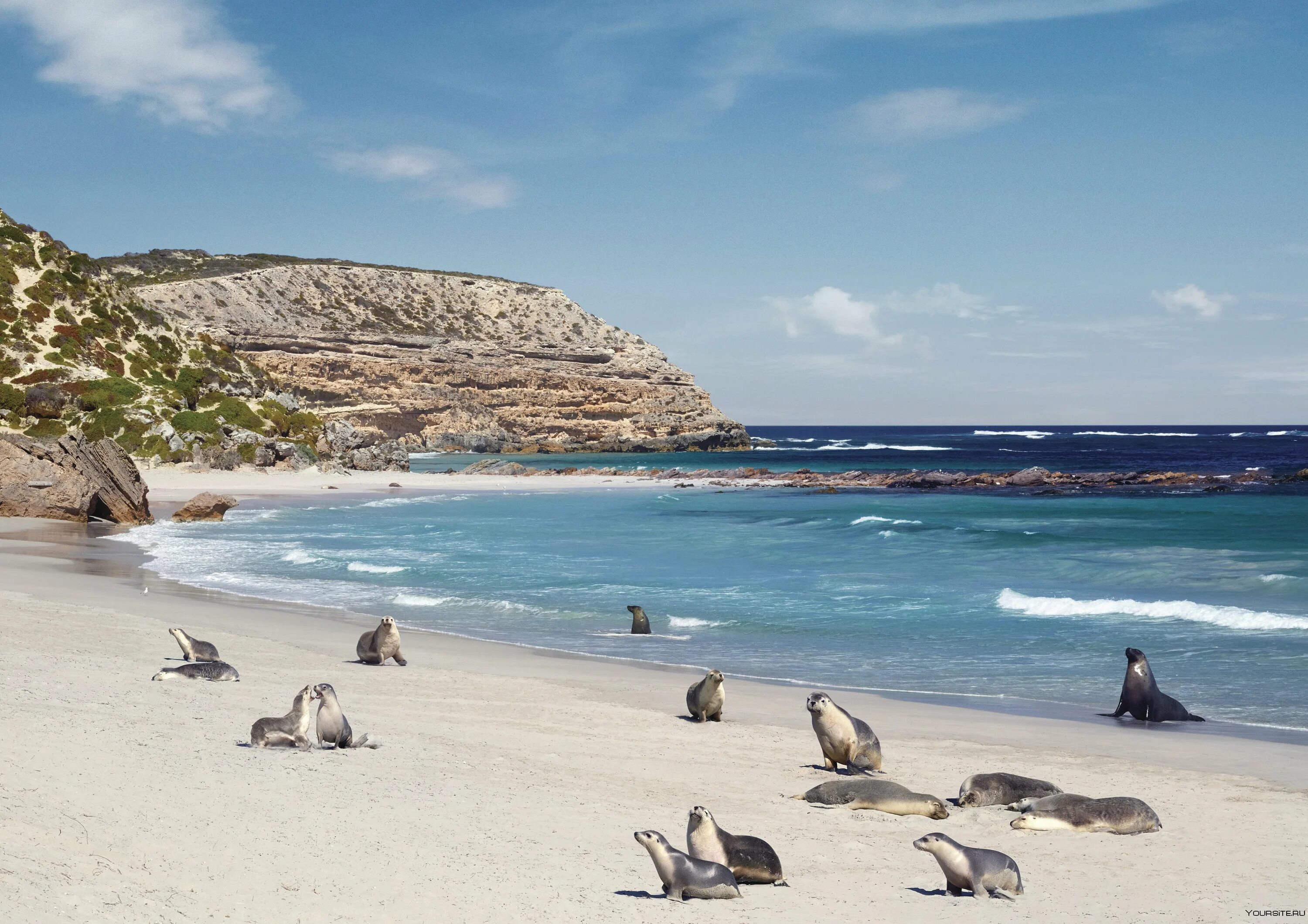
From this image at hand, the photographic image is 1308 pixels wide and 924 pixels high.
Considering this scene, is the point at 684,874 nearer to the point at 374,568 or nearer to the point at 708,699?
the point at 708,699

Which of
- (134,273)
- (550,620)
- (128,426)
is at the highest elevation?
(134,273)

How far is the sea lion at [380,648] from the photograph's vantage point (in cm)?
1007

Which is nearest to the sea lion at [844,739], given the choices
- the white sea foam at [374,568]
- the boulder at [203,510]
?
the white sea foam at [374,568]

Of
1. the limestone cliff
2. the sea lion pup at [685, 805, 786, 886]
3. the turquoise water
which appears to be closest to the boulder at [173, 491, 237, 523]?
the turquoise water

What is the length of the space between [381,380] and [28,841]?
91.0 m

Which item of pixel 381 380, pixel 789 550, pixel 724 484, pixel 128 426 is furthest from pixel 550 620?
pixel 381 380

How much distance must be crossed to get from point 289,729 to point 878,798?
3723 mm

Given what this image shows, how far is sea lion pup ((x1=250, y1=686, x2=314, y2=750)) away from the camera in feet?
21.2

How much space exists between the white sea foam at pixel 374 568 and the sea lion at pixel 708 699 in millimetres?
11127

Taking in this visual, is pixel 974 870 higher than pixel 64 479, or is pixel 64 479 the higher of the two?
pixel 64 479

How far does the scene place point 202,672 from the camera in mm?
8531

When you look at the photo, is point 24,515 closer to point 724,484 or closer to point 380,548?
point 380,548

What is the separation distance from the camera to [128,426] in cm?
3941

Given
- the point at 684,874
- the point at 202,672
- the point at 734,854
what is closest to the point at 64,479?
the point at 202,672
